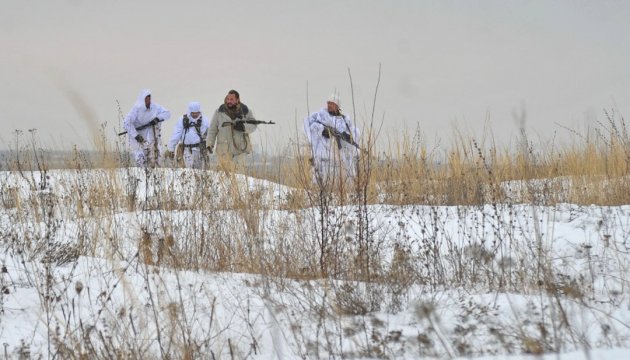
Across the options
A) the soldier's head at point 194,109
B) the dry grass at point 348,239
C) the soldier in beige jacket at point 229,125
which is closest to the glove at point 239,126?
the soldier in beige jacket at point 229,125

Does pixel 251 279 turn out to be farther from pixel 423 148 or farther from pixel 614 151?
pixel 614 151

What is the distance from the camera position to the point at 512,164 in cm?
582

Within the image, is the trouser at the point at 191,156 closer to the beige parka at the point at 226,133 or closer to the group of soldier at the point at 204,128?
the group of soldier at the point at 204,128

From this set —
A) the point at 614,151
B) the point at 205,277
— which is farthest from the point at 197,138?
the point at 205,277

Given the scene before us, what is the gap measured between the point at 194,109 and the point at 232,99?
1.52 m

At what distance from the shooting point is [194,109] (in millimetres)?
9031

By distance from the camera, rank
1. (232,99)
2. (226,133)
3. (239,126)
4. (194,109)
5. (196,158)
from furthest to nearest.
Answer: (194,109) → (196,158) → (239,126) → (226,133) → (232,99)

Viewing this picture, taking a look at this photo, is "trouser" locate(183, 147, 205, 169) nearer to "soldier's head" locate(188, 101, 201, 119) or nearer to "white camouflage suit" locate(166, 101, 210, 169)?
"white camouflage suit" locate(166, 101, 210, 169)

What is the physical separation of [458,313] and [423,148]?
358cm

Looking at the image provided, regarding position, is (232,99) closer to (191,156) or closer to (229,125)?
(229,125)

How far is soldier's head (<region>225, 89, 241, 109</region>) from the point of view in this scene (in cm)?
775

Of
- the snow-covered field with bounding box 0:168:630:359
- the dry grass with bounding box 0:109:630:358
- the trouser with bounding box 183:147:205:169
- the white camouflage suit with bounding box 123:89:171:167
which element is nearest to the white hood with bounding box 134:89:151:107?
the white camouflage suit with bounding box 123:89:171:167

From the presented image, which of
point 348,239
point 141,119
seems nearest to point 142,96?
point 141,119

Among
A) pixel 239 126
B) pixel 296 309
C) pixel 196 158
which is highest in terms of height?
pixel 239 126
